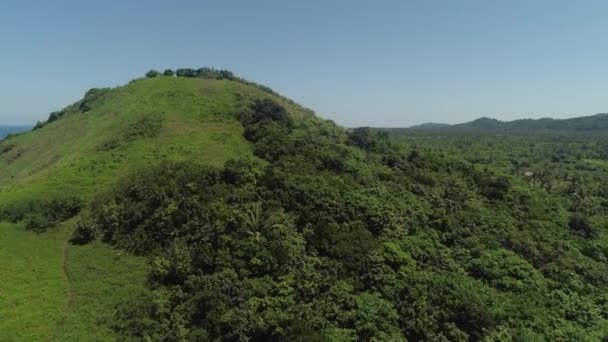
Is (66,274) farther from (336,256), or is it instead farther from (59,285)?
(336,256)

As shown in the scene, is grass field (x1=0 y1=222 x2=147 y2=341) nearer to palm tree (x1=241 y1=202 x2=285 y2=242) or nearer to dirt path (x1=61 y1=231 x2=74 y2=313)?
dirt path (x1=61 y1=231 x2=74 y2=313)

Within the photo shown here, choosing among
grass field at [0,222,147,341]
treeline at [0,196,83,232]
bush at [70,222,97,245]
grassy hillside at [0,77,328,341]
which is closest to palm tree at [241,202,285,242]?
grassy hillside at [0,77,328,341]

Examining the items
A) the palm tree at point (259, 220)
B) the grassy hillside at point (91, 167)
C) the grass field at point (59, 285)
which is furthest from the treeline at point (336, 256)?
the grassy hillside at point (91, 167)

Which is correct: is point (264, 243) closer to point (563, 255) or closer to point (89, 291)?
point (89, 291)

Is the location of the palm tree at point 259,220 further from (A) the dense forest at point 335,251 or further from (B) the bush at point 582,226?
(B) the bush at point 582,226

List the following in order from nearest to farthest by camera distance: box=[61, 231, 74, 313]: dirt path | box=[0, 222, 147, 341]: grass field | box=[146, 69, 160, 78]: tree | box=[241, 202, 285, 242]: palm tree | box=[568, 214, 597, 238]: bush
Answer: box=[0, 222, 147, 341]: grass field → box=[61, 231, 74, 313]: dirt path → box=[241, 202, 285, 242]: palm tree → box=[568, 214, 597, 238]: bush → box=[146, 69, 160, 78]: tree

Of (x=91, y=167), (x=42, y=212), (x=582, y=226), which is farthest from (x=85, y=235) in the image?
(x=582, y=226)

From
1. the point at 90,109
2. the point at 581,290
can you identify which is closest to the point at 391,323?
the point at 581,290
